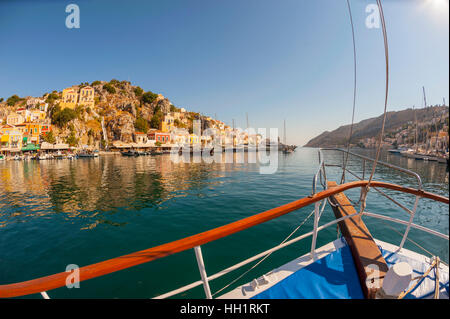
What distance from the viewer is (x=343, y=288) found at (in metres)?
1.92

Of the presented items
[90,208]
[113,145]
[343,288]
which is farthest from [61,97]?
[343,288]

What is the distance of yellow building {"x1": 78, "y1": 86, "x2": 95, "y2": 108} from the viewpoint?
61.3m

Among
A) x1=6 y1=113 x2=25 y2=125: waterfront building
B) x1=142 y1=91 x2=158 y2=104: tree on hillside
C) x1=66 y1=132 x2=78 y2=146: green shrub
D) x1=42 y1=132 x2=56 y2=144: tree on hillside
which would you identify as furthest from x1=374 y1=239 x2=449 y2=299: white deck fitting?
x1=142 y1=91 x2=158 y2=104: tree on hillside

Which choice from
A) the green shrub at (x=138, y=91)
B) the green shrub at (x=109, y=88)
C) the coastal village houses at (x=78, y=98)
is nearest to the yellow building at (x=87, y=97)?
the coastal village houses at (x=78, y=98)

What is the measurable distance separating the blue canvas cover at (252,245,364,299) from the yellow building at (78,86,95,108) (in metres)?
78.8

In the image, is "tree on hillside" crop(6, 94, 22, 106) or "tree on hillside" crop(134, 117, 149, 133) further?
"tree on hillside" crop(6, 94, 22, 106)

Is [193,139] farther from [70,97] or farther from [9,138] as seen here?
[9,138]

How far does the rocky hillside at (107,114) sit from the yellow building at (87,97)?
2100 millimetres

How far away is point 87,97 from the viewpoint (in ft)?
205

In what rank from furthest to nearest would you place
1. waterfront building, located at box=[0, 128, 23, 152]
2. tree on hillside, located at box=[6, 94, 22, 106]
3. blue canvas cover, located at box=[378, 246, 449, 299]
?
tree on hillside, located at box=[6, 94, 22, 106]
waterfront building, located at box=[0, 128, 23, 152]
blue canvas cover, located at box=[378, 246, 449, 299]

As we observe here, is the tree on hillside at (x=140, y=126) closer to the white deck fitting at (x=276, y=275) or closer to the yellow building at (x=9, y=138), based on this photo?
the yellow building at (x=9, y=138)

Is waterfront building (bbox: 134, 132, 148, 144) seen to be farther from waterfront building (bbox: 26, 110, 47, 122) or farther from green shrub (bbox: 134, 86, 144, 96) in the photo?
green shrub (bbox: 134, 86, 144, 96)

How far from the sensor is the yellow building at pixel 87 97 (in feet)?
201
